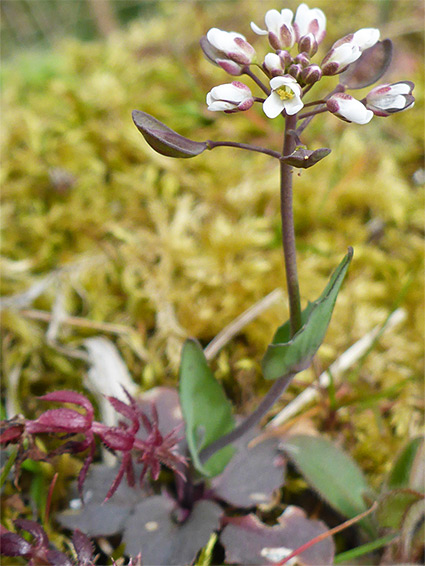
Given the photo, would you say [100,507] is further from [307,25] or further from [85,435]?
[307,25]

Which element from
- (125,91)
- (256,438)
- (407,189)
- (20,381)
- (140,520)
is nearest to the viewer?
(140,520)

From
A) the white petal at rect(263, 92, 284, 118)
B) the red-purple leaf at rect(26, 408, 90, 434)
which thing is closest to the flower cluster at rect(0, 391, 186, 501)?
the red-purple leaf at rect(26, 408, 90, 434)

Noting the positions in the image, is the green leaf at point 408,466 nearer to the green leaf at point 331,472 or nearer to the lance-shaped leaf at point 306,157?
the green leaf at point 331,472

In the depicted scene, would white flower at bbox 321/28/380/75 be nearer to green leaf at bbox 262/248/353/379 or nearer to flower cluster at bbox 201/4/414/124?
flower cluster at bbox 201/4/414/124

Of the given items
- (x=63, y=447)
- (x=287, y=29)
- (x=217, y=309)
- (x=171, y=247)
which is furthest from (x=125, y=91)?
(x=63, y=447)

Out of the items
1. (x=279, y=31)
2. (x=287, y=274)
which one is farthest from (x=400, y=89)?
(x=287, y=274)

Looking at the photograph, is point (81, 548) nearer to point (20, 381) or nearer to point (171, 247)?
point (20, 381)
